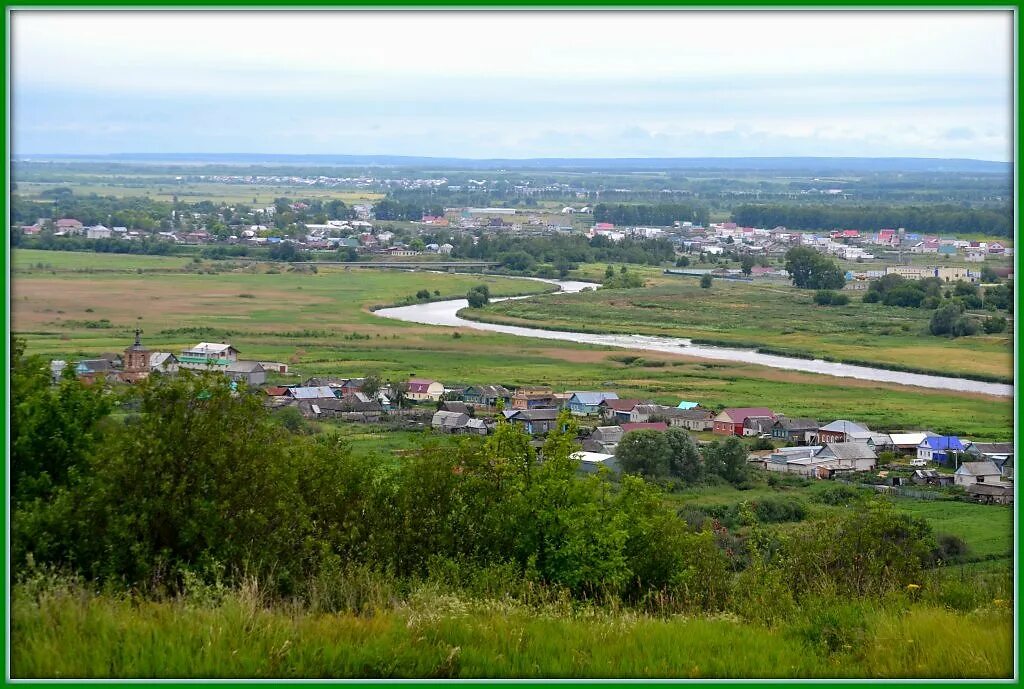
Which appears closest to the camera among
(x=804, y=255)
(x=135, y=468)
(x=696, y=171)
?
(x=135, y=468)

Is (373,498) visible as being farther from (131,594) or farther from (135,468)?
(131,594)

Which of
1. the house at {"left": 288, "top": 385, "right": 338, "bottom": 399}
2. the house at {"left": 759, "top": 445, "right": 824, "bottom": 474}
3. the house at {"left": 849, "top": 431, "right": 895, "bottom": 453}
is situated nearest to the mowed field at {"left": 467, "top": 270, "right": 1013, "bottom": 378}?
the house at {"left": 849, "top": 431, "right": 895, "bottom": 453}

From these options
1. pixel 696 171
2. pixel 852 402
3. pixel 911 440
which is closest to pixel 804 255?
pixel 852 402

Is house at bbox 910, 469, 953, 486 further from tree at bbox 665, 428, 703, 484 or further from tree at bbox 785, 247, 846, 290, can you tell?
tree at bbox 785, 247, 846, 290

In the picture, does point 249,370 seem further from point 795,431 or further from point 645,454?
point 795,431

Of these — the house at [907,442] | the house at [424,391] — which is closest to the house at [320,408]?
the house at [424,391]

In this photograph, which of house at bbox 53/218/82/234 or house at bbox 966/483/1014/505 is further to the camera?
house at bbox 53/218/82/234
